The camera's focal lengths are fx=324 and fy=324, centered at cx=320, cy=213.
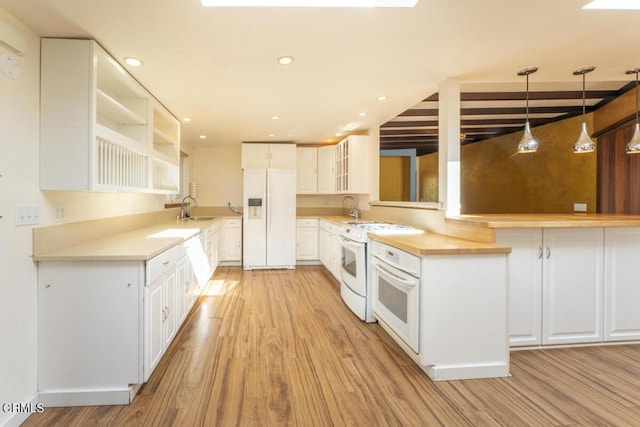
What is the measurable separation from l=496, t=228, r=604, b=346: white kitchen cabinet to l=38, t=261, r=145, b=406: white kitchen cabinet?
2560mm

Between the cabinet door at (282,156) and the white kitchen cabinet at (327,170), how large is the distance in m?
0.55

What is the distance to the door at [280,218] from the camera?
5.41 meters

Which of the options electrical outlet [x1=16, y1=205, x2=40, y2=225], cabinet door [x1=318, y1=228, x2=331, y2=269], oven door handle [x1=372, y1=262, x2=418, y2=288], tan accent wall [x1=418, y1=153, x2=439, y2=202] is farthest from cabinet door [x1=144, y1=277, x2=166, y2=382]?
tan accent wall [x1=418, y1=153, x2=439, y2=202]

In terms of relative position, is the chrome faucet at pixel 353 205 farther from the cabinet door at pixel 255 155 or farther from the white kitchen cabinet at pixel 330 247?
the cabinet door at pixel 255 155

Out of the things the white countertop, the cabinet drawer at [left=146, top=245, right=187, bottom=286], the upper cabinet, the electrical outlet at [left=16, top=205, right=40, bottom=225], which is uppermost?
the upper cabinet

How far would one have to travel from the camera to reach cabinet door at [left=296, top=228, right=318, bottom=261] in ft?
18.6

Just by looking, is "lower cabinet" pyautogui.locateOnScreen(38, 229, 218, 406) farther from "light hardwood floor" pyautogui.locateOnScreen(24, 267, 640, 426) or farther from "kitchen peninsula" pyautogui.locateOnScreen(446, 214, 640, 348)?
"kitchen peninsula" pyautogui.locateOnScreen(446, 214, 640, 348)

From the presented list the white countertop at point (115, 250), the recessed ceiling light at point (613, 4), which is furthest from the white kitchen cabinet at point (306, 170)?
the recessed ceiling light at point (613, 4)

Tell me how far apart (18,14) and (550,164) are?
18.6 ft

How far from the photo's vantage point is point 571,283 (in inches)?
97.6

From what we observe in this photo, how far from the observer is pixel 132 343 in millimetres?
1923

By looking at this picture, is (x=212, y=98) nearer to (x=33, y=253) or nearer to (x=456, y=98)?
(x=33, y=253)

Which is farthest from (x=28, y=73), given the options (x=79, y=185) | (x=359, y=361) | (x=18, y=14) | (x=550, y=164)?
(x=550, y=164)
